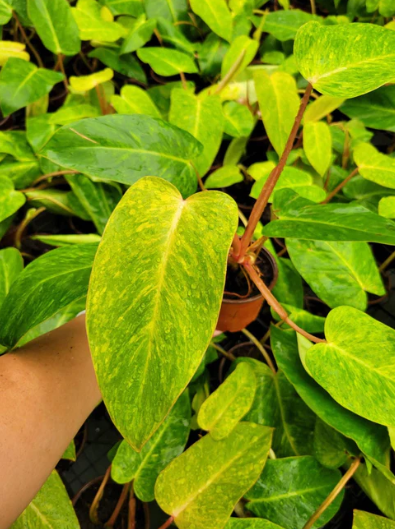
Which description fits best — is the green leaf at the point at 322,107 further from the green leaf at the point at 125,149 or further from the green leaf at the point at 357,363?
the green leaf at the point at 357,363

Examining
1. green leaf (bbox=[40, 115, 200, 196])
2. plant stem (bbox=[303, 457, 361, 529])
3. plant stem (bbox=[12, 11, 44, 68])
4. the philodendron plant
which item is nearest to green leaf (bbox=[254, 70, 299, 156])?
the philodendron plant

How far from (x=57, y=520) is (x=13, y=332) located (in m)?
0.37

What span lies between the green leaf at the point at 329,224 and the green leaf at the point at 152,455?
429 mm

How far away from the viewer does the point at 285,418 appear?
896 millimetres

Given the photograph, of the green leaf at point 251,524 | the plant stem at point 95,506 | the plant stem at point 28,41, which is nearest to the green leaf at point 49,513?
the plant stem at point 95,506

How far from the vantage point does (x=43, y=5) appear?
1.20 m

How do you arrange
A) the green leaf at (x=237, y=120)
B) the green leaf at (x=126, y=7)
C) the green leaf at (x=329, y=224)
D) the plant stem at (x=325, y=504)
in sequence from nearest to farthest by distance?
1. the green leaf at (x=329, y=224)
2. the plant stem at (x=325, y=504)
3. the green leaf at (x=237, y=120)
4. the green leaf at (x=126, y=7)

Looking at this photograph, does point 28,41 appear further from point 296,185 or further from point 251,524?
point 251,524

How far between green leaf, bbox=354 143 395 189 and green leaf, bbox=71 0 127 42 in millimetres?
813

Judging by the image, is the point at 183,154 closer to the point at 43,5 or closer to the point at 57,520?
the point at 57,520

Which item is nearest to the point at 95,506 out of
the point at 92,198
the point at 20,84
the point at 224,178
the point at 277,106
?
the point at 92,198

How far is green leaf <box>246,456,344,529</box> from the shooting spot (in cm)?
79

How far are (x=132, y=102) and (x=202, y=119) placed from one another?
0.25 meters

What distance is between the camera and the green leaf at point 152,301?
16.7 inches
